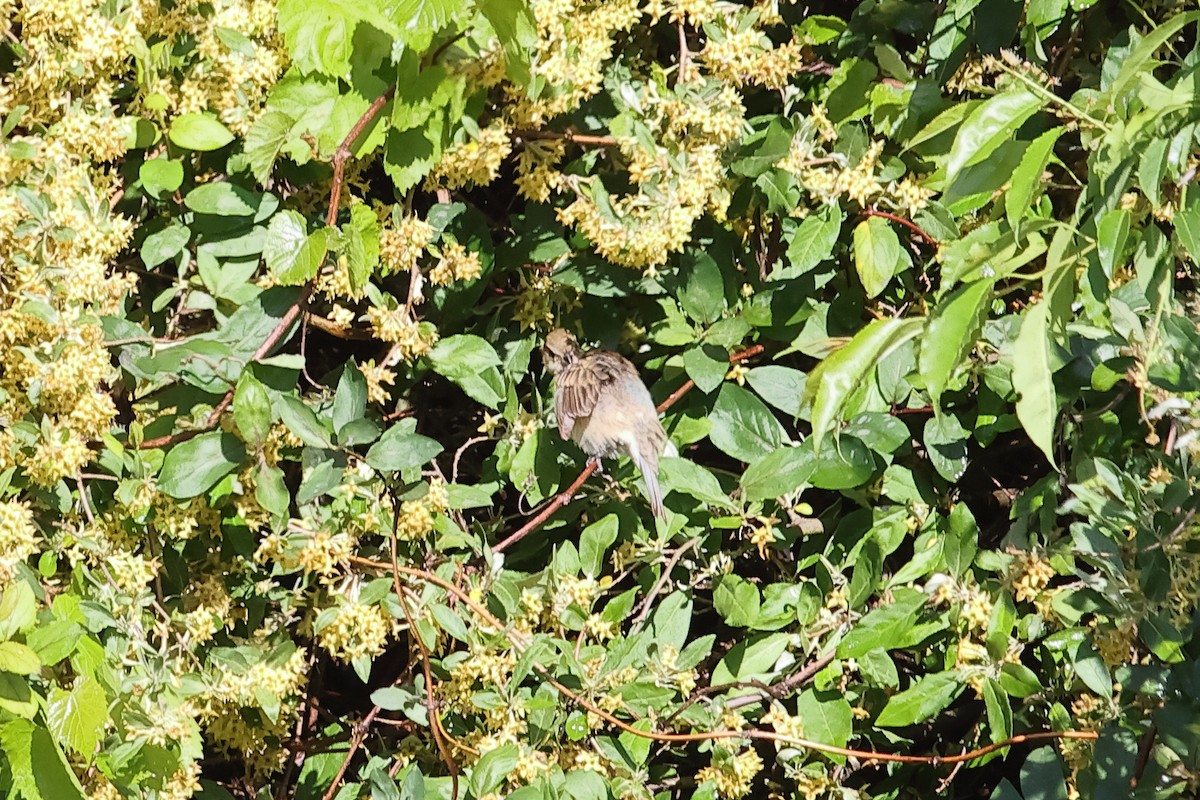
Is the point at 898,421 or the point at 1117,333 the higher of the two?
the point at 1117,333

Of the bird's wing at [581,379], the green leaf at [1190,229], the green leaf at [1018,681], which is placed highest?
the green leaf at [1190,229]

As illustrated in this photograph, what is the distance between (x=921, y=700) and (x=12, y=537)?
1467 millimetres

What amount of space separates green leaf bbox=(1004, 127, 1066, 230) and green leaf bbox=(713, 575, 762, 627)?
106 cm

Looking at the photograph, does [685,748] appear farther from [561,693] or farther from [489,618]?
[489,618]

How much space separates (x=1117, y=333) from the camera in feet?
5.95

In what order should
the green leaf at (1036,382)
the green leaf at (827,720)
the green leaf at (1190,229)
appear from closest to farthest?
the green leaf at (1036,382), the green leaf at (1190,229), the green leaf at (827,720)

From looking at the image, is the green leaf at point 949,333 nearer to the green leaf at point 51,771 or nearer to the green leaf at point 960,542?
the green leaf at point 960,542

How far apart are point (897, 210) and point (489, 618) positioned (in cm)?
99

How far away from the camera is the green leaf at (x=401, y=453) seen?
1871mm

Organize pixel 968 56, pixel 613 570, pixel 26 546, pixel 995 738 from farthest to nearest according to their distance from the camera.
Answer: pixel 613 570 < pixel 968 56 < pixel 995 738 < pixel 26 546

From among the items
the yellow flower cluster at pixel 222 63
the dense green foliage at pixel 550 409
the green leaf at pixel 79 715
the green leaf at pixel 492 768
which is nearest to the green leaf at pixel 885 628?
the dense green foliage at pixel 550 409

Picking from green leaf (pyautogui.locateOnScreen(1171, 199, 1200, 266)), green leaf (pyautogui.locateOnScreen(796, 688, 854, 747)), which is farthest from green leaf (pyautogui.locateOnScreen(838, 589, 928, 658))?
green leaf (pyautogui.locateOnScreen(1171, 199, 1200, 266))

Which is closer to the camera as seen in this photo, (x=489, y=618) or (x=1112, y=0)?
(x=489, y=618)

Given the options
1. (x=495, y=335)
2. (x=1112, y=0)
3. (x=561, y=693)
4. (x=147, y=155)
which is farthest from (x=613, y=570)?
(x=1112, y=0)
